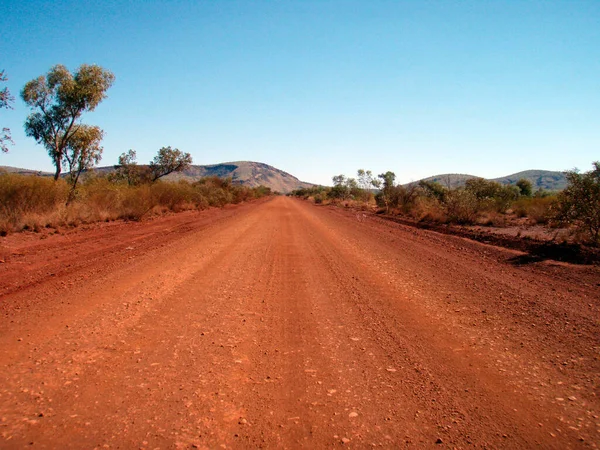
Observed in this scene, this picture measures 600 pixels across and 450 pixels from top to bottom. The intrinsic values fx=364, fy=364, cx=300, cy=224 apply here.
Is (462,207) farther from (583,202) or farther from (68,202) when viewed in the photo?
(68,202)

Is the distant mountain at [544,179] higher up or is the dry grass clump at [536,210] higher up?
the distant mountain at [544,179]

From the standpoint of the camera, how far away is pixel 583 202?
1150cm

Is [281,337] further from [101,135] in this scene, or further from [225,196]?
[225,196]

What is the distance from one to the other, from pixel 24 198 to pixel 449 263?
1681cm

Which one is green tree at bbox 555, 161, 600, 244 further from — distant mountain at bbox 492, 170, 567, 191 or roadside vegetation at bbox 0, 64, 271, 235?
distant mountain at bbox 492, 170, 567, 191

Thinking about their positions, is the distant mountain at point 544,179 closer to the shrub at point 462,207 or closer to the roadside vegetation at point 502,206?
the roadside vegetation at point 502,206

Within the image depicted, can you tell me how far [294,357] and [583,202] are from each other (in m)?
11.8

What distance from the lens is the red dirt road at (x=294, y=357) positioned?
2.97 metres

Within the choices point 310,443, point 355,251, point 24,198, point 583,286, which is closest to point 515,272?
point 583,286

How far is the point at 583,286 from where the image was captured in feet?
24.8

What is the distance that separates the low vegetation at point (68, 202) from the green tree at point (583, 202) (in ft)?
62.7

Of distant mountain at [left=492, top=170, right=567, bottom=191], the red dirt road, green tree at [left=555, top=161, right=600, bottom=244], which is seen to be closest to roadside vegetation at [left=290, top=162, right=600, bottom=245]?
green tree at [left=555, top=161, right=600, bottom=244]

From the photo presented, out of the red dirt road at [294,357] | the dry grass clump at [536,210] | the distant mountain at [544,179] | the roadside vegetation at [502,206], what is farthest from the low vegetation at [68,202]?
the distant mountain at [544,179]

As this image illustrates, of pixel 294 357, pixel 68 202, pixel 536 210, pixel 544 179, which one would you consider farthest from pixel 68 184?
pixel 544 179
